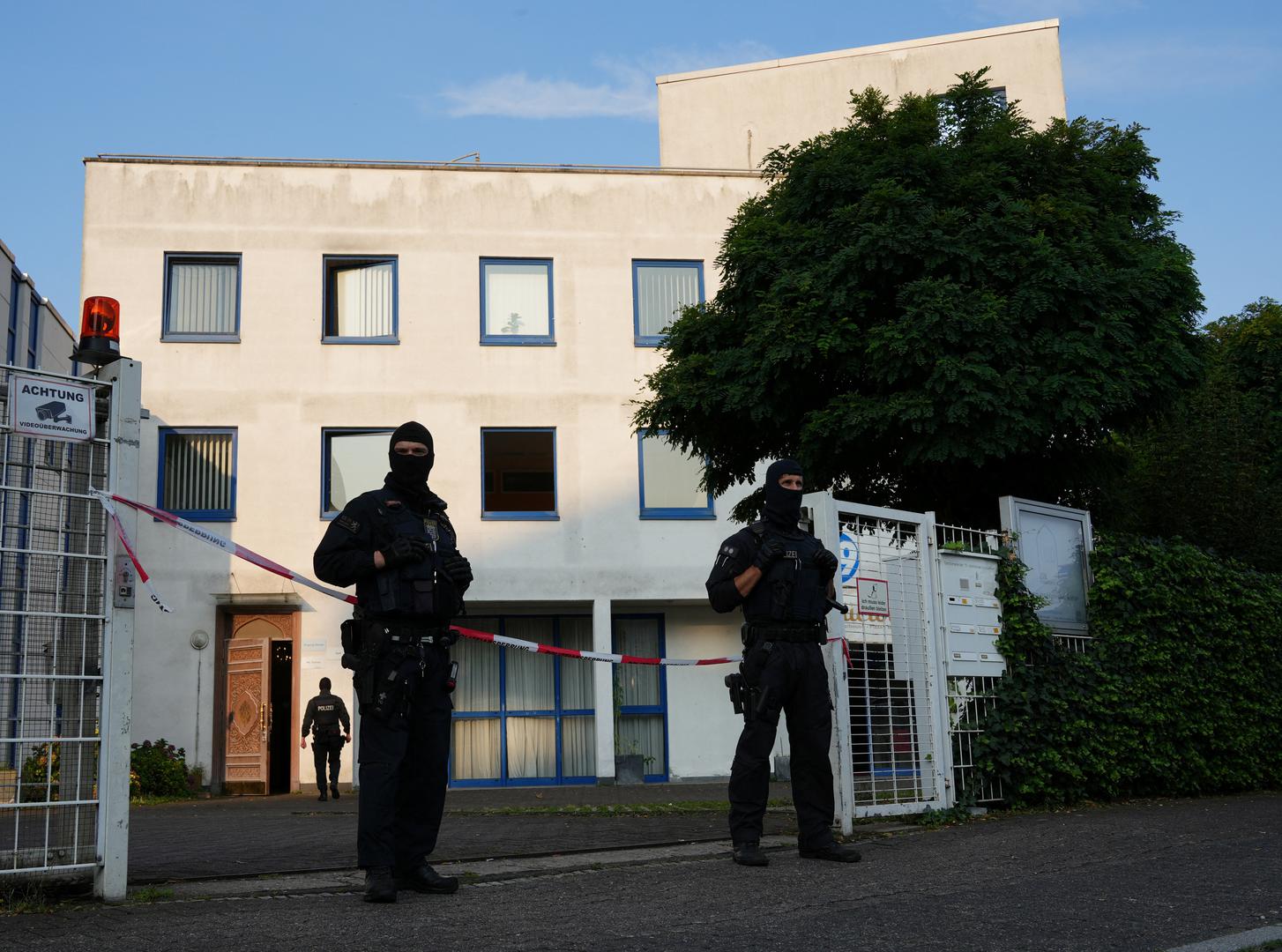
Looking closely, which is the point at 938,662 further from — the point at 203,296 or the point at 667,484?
the point at 203,296

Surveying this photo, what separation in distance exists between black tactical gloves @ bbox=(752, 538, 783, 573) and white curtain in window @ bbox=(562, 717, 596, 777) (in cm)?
1577

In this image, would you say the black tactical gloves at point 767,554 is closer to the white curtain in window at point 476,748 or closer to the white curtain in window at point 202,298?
the white curtain in window at point 476,748

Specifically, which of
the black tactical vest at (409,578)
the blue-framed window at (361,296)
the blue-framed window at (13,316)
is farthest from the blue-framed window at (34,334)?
the black tactical vest at (409,578)

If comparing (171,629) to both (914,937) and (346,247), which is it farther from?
(914,937)

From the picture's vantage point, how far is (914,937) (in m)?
4.88

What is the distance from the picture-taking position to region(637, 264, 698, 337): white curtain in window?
2297 centimetres

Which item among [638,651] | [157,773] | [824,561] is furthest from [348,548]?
[638,651]

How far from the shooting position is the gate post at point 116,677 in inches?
227

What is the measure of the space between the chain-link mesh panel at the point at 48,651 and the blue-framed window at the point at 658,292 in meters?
17.1

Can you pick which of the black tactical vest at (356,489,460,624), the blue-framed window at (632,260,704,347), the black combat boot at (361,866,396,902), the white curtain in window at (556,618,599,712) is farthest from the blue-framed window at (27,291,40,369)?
the black combat boot at (361,866,396,902)

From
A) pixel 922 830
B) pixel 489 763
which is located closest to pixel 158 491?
pixel 489 763

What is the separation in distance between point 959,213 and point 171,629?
1405 cm

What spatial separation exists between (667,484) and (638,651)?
119 inches

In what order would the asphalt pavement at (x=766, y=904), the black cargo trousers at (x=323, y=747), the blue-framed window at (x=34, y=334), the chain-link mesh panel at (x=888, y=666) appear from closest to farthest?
1. the asphalt pavement at (x=766, y=904)
2. the chain-link mesh panel at (x=888, y=666)
3. the black cargo trousers at (x=323, y=747)
4. the blue-framed window at (x=34, y=334)
